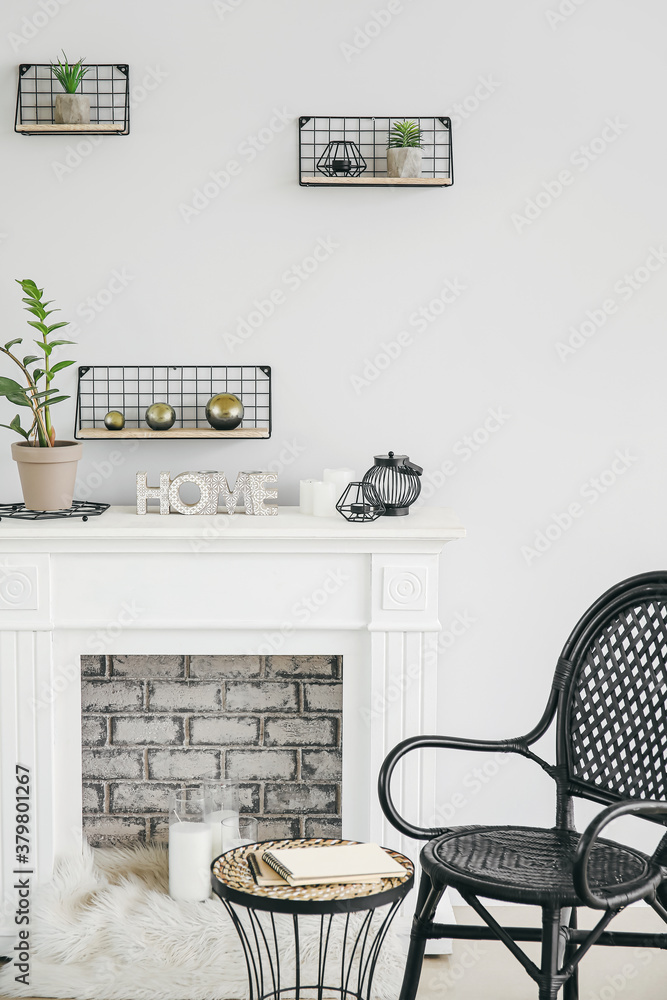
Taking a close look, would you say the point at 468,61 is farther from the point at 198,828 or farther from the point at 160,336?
the point at 198,828

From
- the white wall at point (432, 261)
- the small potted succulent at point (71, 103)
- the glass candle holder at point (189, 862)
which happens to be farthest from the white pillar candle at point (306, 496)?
the small potted succulent at point (71, 103)

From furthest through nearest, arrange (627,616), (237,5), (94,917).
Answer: (237,5) → (94,917) → (627,616)

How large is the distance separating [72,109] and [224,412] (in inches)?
34.1

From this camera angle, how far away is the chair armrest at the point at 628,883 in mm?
1530

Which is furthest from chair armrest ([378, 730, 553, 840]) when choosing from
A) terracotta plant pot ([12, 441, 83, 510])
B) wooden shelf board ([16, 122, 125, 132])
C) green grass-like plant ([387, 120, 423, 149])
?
wooden shelf board ([16, 122, 125, 132])

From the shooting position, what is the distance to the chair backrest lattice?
76.9 inches

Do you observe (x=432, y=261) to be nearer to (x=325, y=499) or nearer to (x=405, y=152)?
(x=405, y=152)

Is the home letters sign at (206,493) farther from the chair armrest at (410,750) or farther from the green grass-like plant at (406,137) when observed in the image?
the green grass-like plant at (406,137)

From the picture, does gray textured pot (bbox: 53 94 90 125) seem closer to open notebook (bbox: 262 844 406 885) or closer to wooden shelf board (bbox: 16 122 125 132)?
wooden shelf board (bbox: 16 122 125 132)

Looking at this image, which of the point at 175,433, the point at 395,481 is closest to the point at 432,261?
the point at 395,481

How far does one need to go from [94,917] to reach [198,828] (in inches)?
12.3

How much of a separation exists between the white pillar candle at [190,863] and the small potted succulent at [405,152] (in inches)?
69.0

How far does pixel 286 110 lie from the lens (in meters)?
2.54

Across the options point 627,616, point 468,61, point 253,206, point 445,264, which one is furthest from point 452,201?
point 627,616
